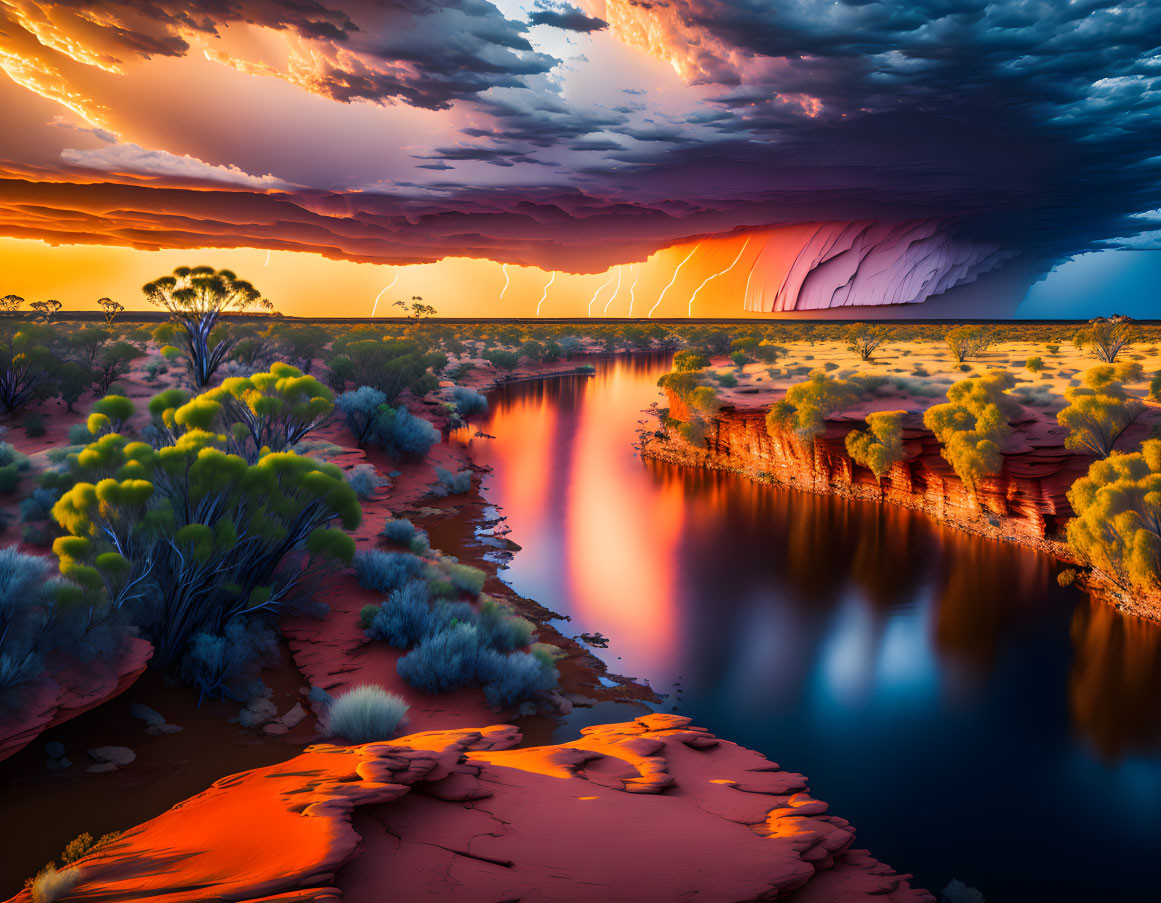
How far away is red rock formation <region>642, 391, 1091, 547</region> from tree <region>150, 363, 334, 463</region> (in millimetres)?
17065

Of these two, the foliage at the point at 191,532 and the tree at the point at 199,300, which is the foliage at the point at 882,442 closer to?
the foliage at the point at 191,532

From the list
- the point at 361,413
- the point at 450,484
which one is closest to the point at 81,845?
the point at 450,484

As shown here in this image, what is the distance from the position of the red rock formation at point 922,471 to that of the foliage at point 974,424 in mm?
643

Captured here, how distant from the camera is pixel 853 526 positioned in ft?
68.3

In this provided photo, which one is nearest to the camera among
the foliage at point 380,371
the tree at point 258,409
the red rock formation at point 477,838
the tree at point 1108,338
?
the red rock formation at point 477,838

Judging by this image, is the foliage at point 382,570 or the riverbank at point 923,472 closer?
the foliage at point 382,570

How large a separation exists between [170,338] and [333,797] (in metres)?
37.4

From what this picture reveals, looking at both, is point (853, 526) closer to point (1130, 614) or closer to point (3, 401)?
point (1130, 614)

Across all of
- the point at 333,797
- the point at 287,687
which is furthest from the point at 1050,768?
the point at 287,687

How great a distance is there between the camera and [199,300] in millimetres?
29578

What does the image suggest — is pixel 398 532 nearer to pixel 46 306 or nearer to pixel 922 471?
pixel 922 471

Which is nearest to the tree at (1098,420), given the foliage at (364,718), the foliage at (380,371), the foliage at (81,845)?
the foliage at (364,718)

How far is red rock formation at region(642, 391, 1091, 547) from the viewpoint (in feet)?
59.5

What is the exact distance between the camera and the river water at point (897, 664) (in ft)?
27.2
